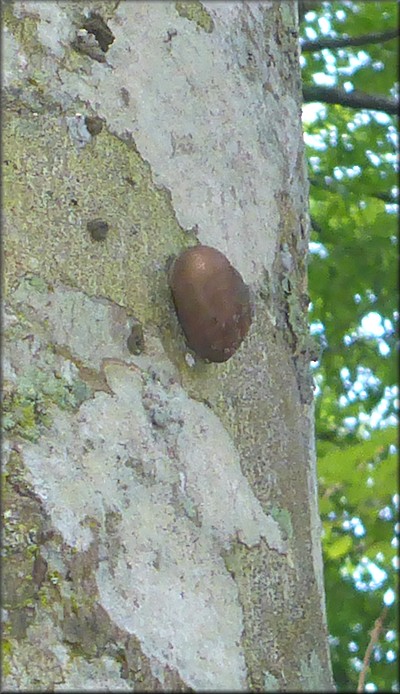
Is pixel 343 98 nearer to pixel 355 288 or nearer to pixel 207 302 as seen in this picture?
pixel 355 288

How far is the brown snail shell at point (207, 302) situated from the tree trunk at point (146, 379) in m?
0.01

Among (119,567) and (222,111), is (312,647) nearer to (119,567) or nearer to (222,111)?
(119,567)

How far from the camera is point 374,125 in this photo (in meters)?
3.14

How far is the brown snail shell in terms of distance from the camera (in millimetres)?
681

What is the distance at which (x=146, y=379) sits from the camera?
651 millimetres

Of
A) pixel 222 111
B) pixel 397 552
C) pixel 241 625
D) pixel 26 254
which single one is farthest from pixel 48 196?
pixel 397 552

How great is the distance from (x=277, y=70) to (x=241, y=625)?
1.70 ft

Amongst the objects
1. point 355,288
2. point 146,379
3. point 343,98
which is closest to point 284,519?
point 146,379

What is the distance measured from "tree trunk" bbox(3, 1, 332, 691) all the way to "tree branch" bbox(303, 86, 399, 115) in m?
1.30

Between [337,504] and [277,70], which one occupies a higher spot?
[277,70]

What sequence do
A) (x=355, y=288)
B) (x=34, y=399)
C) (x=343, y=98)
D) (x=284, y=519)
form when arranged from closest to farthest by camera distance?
(x=34, y=399), (x=284, y=519), (x=343, y=98), (x=355, y=288)

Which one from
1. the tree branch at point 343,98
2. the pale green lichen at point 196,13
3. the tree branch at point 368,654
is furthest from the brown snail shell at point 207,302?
the tree branch at point 343,98

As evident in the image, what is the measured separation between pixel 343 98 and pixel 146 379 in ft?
5.39

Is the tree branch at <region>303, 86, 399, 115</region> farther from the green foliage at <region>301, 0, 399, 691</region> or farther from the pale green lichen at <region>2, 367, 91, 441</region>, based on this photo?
the pale green lichen at <region>2, 367, 91, 441</region>
